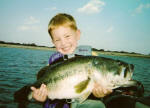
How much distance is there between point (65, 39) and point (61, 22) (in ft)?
1.59

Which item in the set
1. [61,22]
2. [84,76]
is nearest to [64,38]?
[61,22]

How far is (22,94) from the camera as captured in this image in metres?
3.51

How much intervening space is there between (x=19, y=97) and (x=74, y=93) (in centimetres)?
121

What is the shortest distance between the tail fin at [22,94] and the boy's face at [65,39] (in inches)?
57.3

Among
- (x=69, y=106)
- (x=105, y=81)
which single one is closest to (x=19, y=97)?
(x=69, y=106)

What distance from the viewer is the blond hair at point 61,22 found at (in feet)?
14.5

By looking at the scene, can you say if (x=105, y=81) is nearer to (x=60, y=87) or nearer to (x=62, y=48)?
(x=60, y=87)

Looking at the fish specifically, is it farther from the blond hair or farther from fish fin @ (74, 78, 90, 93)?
the blond hair

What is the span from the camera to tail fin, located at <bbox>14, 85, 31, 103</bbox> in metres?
3.48

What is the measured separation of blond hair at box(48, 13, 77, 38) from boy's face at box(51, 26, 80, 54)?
0.36ft

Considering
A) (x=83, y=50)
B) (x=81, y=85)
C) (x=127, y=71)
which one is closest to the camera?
(x=127, y=71)

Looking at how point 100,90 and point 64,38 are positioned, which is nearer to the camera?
point 100,90

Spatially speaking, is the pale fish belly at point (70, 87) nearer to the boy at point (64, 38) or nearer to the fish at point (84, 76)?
the fish at point (84, 76)

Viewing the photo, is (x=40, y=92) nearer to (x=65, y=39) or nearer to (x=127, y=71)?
(x=65, y=39)
